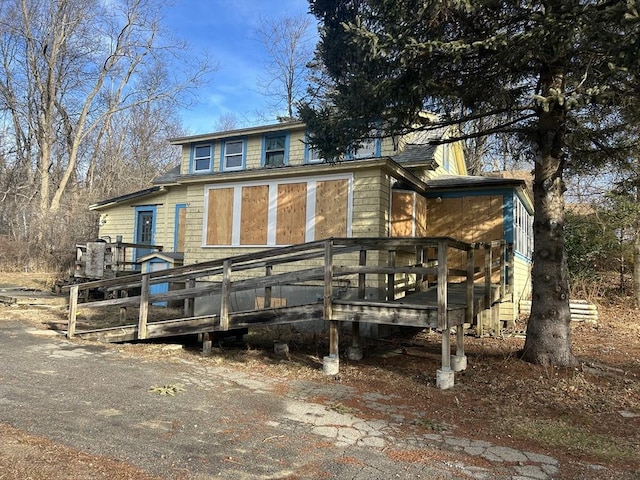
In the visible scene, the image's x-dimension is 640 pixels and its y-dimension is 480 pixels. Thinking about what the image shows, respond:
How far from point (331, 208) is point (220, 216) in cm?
321

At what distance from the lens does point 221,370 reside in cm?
723

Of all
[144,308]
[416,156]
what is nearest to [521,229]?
[416,156]

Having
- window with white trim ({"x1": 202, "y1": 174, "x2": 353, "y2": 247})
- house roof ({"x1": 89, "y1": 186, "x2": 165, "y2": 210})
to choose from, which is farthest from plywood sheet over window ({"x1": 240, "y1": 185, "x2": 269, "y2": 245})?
house roof ({"x1": 89, "y1": 186, "x2": 165, "y2": 210})

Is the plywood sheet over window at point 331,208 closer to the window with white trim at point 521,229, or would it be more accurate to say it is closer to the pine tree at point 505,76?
the pine tree at point 505,76

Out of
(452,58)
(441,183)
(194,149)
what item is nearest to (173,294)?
(452,58)

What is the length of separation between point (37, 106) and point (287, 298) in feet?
92.6

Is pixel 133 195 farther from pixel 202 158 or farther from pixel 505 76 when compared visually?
pixel 505 76

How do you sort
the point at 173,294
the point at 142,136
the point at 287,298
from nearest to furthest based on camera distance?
the point at 173,294
the point at 287,298
the point at 142,136

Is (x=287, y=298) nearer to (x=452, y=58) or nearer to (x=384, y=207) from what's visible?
(x=384, y=207)

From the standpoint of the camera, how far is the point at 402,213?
1141 cm

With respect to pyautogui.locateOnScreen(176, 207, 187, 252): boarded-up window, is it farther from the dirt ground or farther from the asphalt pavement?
the asphalt pavement

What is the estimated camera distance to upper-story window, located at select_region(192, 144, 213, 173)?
55.9 ft

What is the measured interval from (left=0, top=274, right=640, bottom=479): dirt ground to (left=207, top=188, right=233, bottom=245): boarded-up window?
295cm

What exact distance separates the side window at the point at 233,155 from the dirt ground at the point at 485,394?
763cm
